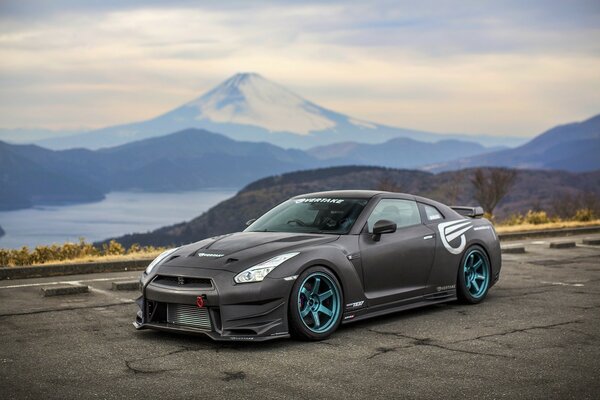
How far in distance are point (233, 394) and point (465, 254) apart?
4692 mm

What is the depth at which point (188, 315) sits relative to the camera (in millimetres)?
7855

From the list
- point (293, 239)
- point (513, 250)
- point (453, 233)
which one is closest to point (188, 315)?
point (293, 239)

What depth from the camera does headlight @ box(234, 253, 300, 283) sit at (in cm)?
776

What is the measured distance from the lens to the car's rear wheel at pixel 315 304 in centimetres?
784

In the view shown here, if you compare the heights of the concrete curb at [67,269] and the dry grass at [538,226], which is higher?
the dry grass at [538,226]

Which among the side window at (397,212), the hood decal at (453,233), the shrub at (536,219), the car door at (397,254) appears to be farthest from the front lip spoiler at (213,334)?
the shrub at (536,219)

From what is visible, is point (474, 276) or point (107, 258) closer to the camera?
point (474, 276)

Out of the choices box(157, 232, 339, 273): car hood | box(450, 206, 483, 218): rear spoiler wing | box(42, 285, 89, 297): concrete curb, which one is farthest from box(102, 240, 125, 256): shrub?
box(157, 232, 339, 273): car hood

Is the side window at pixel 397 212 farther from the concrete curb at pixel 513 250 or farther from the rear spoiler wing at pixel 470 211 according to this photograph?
the concrete curb at pixel 513 250

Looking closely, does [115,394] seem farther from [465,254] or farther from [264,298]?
[465,254]

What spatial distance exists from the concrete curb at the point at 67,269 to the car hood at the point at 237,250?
19.3ft

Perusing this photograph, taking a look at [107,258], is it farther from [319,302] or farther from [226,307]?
[226,307]

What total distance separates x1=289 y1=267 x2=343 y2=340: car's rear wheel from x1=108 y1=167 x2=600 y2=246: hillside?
143m

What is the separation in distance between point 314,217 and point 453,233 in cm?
185
